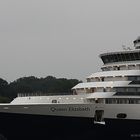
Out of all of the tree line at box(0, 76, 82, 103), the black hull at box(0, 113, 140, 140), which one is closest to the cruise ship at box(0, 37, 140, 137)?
the black hull at box(0, 113, 140, 140)

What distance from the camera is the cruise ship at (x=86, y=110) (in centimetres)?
5012

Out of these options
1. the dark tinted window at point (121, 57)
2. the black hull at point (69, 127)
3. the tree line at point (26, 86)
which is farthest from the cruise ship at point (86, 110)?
the tree line at point (26, 86)

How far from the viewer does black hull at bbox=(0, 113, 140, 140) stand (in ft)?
165

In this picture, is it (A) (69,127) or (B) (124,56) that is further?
(B) (124,56)

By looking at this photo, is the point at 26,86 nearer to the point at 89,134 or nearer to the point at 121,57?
the point at 121,57

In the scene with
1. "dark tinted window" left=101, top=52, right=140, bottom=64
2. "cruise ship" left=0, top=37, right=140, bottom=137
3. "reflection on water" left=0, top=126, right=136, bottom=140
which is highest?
"dark tinted window" left=101, top=52, right=140, bottom=64

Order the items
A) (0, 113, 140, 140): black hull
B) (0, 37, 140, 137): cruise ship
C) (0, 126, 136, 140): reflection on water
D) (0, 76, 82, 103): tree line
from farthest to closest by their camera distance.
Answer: (0, 76, 82, 103): tree line < (0, 126, 136, 140): reflection on water < (0, 113, 140, 140): black hull < (0, 37, 140, 137): cruise ship

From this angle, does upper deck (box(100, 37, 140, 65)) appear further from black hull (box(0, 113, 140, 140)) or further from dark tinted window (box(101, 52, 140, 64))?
black hull (box(0, 113, 140, 140))

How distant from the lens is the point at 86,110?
50.2 m

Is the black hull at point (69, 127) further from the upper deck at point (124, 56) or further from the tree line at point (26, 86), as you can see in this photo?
the tree line at point (26, 86)

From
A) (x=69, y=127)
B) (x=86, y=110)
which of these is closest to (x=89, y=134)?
(x=69, y=127)

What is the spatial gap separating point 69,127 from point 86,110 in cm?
185

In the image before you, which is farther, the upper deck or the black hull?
the upper deck

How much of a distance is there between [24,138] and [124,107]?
25.4 ft
